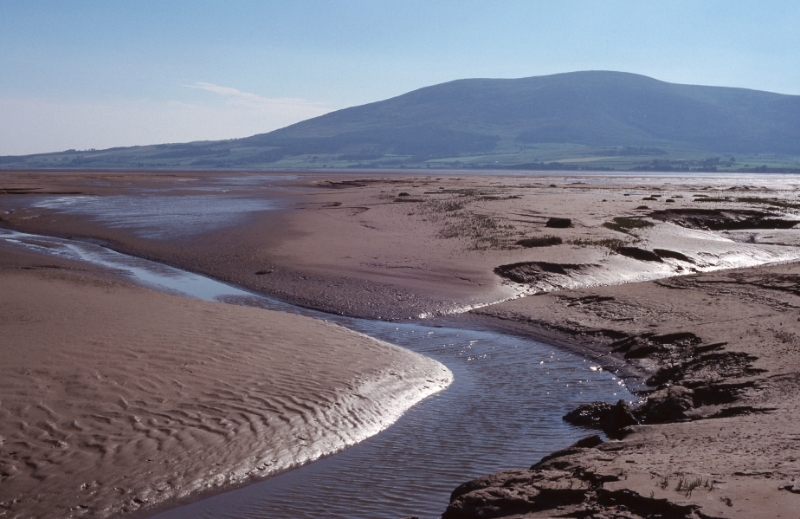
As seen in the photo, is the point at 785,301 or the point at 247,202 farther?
the point at 247,202

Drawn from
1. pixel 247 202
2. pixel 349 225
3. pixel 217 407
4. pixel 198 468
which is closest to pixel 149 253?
pixel 349 225

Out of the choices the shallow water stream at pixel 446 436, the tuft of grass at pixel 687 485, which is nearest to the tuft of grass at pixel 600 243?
the shallow water stream at pixel 446 436

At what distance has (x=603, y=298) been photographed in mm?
13289

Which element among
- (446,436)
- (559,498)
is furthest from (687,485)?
(446,436)

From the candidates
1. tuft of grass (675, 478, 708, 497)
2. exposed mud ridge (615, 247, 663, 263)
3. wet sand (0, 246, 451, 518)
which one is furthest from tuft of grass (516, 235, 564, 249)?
tuft of grass (675, 478, 708, 497)

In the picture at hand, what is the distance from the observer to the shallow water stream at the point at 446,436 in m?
6.00

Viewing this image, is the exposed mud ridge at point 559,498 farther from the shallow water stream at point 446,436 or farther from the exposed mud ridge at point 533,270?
the exposed mud ridge at point 533,270

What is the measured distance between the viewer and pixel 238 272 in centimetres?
1678

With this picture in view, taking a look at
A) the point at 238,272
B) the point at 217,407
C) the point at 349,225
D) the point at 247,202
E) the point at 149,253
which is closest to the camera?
the point at 217,407

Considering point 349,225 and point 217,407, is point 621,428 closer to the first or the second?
point 217,407

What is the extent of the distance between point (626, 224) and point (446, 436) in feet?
57.4

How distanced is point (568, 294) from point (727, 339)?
4201 millimetres

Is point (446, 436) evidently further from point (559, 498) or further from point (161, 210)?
point (161, 210)

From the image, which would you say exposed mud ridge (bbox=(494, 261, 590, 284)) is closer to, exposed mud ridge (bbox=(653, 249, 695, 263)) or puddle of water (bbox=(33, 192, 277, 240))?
exposed mud ridge (bbox=(653, 249, 695, 263))
